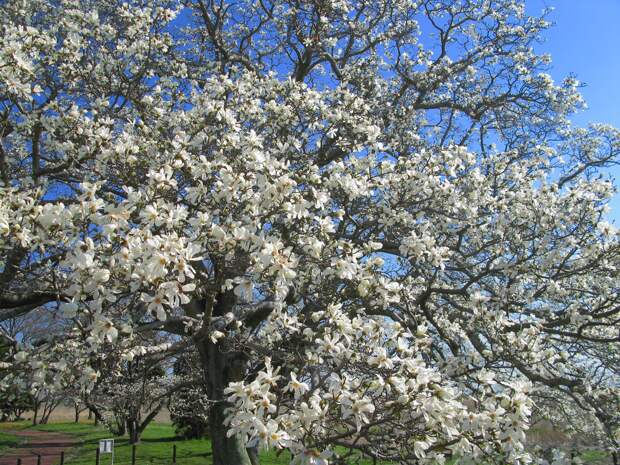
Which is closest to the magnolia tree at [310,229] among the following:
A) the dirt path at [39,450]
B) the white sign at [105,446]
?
the white sign at [105,446]

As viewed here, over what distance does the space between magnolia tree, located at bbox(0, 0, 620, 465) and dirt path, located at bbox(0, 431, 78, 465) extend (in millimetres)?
14444

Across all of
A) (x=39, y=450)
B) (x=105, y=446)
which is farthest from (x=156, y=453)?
(x=39, y=450)

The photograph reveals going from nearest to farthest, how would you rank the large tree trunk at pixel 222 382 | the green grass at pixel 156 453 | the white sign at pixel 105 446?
1. the large tree trunk at pixel 222 382
2. the white sign at pixel 105 446
3. the green grass at pixel 156 453

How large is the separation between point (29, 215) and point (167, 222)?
905mm

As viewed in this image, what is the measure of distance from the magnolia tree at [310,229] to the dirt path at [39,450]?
14444 mm

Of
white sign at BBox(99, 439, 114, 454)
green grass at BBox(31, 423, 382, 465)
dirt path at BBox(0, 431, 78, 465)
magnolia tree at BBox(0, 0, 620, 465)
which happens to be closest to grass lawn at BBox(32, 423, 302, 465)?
green grass at BBox(31, 423, 382, 465)

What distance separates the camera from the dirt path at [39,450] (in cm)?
1842

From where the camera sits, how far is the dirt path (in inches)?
725

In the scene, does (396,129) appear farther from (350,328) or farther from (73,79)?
(350,328)

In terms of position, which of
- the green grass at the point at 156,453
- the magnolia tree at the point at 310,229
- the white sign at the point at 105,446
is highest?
the magnolia tree at the point at 310,229

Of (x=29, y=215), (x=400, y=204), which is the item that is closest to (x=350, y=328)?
(x=29, y=215)

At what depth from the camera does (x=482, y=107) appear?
10922 millimetres

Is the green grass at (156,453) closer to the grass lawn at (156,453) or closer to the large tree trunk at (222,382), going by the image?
the grass lawn at (156,453)

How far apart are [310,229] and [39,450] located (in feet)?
76.2
